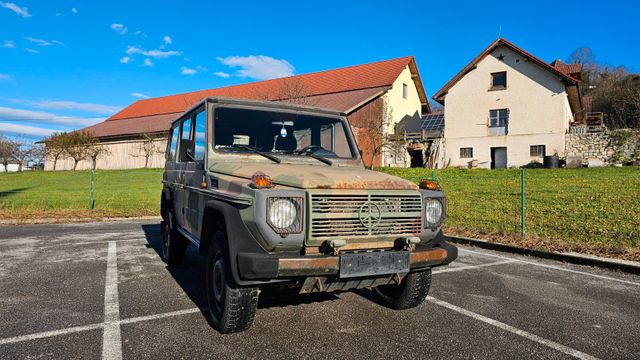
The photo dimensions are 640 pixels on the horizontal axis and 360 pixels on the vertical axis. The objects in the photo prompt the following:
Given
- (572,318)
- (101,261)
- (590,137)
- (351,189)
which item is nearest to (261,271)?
(351,189)

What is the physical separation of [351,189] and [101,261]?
499cm

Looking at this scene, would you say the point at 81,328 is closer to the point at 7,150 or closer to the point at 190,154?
the point at 190,154

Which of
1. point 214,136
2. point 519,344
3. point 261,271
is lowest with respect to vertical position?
point 519,344

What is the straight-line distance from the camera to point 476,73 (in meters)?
31.9

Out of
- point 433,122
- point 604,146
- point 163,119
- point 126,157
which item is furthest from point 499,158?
point 126,157

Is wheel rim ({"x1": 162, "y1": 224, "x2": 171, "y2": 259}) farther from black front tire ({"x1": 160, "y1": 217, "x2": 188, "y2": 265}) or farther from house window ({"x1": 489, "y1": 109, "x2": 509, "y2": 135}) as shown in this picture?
house window ({"x1": 489, "y1": 109, "x2": 509, "y2": 135})

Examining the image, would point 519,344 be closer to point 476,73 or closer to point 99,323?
point 99,323

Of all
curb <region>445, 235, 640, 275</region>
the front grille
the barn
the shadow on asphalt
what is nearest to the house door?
the barn

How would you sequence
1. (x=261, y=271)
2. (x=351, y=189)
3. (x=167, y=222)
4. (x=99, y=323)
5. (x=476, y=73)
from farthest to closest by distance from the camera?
(x=476, y=73)
(x=167, y=222)
(x=99, y=323)
(x=351, y=189)
(x=261, y=271)

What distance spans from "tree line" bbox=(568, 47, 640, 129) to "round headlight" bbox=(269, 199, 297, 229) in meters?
34.8

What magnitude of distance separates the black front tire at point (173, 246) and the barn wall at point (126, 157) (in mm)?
39541

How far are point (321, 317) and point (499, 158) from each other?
30.4 metres

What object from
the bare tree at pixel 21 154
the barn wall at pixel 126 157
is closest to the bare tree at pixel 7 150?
the bare tree at pixel 21 154

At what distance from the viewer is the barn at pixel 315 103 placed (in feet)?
108
